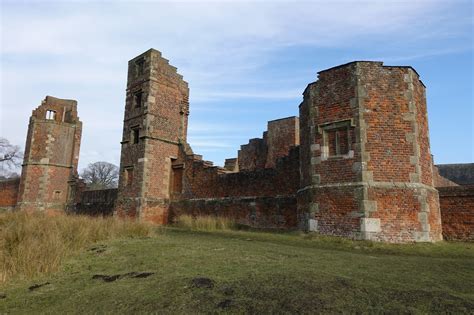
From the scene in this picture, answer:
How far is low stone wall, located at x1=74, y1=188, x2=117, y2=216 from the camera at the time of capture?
21578mm

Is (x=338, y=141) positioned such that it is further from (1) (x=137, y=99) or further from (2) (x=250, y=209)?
(1) (x=137, y=99)

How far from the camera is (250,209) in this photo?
599 inches

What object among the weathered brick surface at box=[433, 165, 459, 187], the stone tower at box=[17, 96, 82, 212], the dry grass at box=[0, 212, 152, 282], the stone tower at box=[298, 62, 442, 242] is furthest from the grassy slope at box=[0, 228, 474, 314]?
the stone tower at box=[17, 96, 82, 212]

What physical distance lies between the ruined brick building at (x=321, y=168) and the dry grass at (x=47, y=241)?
5966mm

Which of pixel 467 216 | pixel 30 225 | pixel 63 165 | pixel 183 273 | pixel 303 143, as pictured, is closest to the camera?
pixel 183 273

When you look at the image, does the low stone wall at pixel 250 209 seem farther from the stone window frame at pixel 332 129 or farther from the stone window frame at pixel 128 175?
the stone window frame at pixel 128 175

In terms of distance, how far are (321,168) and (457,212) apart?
470 centimetres

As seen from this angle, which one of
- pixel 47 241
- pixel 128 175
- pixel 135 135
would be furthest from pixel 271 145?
pixel 47 241

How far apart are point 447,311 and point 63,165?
2801 cm

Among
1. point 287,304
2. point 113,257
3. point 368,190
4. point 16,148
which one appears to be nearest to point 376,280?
point 287,304

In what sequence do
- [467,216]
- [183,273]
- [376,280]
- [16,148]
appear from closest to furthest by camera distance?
[376,280] < [183,273] < [467,216] < [16,148]

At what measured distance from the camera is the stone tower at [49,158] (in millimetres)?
25250

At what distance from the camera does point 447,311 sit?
11.6ft

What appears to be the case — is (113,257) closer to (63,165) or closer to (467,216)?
(467,216)
